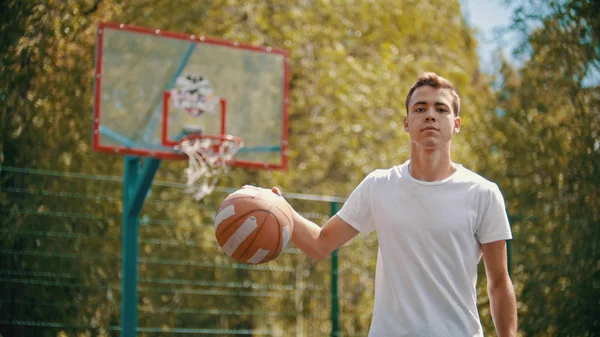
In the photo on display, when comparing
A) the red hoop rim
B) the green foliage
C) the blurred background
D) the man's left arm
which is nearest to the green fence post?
the blurred background

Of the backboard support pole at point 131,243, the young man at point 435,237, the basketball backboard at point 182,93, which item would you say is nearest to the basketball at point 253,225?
the young man at point 435,237

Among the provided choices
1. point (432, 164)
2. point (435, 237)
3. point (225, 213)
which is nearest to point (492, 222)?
point (435, 237)

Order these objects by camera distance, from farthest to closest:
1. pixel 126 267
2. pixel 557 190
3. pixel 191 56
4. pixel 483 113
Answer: pixel 483 113, pixel 557 190, pixel 191 56, pixel 126 267

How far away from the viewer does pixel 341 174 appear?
1331cm

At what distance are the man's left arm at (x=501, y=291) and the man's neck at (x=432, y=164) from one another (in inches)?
13.9

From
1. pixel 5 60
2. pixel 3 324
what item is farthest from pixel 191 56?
pixel 3 324

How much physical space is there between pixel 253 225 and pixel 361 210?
48 cm

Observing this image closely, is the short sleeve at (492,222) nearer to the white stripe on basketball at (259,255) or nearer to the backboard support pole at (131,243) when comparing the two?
the white stripe on basketball at (259,255)

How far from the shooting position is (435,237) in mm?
3387

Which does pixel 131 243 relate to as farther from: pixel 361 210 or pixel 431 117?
pixel 431 117

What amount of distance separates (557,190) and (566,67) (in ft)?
4.04

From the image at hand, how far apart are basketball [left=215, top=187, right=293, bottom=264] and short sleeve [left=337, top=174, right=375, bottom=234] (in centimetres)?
26

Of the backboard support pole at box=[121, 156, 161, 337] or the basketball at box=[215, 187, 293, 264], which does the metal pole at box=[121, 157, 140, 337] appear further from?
the basketball at box=[215, 187, 293, 264]

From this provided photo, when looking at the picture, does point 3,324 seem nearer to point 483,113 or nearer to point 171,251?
point 171,251
